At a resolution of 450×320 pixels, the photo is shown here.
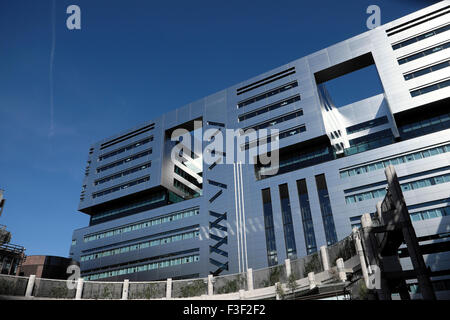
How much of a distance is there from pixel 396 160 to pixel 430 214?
1045 centimetres

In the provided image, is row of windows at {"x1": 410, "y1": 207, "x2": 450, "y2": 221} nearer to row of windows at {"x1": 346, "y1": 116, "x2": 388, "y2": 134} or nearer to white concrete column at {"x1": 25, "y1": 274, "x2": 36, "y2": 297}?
row of windows at {"x1": 346, "y1": 116, "x2": 388, "y2": 134}

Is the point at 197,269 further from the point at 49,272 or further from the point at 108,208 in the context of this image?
the point at 108,208

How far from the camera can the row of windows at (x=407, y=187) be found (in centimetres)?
5016

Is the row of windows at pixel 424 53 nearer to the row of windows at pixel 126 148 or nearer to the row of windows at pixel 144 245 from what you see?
the row of windows at pixel 144 245

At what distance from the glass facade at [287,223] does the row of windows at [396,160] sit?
37.3 ft

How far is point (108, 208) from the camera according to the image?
92062 mm

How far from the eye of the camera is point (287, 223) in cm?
6091

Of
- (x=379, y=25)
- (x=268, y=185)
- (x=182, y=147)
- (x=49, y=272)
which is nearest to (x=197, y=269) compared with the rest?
(x=268, y=185)

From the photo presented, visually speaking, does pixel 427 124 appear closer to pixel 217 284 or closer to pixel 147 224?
pixel 217 284

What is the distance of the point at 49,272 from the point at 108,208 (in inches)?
1241

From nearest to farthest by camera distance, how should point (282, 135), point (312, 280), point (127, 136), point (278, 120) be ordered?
point (312, 280) < point (282, 135) < point (278, 120) < point (127, 136)

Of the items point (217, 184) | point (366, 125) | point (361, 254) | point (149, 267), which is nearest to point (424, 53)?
point (366, 125)

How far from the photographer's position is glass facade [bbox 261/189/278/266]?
5887 cm
